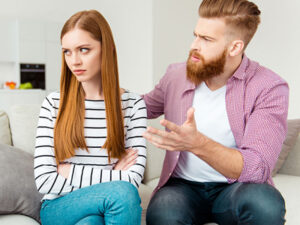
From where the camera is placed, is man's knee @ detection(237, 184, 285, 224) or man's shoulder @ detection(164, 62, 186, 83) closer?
man's knee @ detection(237, 184, 285, 224)

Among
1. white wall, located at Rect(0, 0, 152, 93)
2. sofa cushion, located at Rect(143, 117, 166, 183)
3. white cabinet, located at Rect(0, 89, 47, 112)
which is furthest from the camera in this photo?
white cabinet, located at Rect(0, 89, 47, 112)

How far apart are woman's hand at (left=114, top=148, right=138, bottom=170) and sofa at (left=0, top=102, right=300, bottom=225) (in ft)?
0.95

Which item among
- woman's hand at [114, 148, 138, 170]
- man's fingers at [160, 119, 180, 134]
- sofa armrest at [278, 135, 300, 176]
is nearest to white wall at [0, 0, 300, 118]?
sofa armrest at [278, 135, 300, 176]

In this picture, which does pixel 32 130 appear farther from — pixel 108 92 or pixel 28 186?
pixel 108 92

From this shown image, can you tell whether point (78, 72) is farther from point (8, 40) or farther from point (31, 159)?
point (8, 40)

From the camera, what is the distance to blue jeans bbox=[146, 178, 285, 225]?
1.25 metres

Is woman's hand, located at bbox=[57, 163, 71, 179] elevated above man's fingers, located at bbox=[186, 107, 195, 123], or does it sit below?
below

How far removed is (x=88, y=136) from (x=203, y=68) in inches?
21.8

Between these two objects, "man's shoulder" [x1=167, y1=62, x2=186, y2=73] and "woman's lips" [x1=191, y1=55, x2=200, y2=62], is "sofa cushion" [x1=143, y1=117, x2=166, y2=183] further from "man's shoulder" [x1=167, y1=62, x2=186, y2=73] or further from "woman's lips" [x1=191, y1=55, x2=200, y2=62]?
"woman's lips" [x1=191, y1=55, x2=200, y2=62]

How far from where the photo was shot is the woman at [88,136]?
1197 millimetres

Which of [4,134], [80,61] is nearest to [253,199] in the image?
[80,61]

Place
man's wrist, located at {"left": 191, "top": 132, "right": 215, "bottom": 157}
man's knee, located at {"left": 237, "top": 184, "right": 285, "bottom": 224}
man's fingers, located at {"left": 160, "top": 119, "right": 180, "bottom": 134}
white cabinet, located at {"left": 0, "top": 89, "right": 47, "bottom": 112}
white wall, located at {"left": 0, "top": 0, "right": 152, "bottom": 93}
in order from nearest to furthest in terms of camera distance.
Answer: man's fingers, located at {"left": 160, "top": 119, "right": 180, "bottom": 134} → man's wrist, located at {"left": 191, "top": 132, "right": 215, "bottom": 157} → man's knee, located at {"left": 237, "top": 184, "right": 285, "bottom": 224} → white wall, located at {"left": 0, "top": 0, "right": 152, "bottom": 93} → white cabinet, located at {"left": 0, "top": 89, "right": 47, "bottom": 112}

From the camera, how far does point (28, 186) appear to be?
140cm

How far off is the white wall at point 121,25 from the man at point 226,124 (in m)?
3.13
